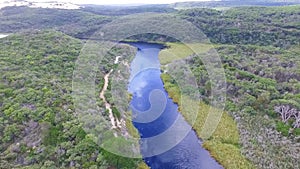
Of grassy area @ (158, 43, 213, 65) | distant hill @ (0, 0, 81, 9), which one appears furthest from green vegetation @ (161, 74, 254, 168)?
distant hill @ (0, 0, 81, 9)

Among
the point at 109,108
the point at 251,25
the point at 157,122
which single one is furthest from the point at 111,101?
the point at 251,25

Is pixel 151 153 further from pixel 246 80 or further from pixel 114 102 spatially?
pixel 246 80

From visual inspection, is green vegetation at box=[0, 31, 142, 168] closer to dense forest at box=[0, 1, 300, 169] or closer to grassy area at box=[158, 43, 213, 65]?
dense forest at box=[0, 1, 300, 169]

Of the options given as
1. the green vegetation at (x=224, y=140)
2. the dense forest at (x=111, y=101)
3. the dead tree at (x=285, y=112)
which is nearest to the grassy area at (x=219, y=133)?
the green vegetation at (x=224, y=140)

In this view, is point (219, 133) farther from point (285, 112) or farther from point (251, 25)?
point (251, 25)

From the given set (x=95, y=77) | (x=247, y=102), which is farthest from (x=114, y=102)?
(x=247, y=102)

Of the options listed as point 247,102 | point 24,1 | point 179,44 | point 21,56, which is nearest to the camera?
point 247,102
